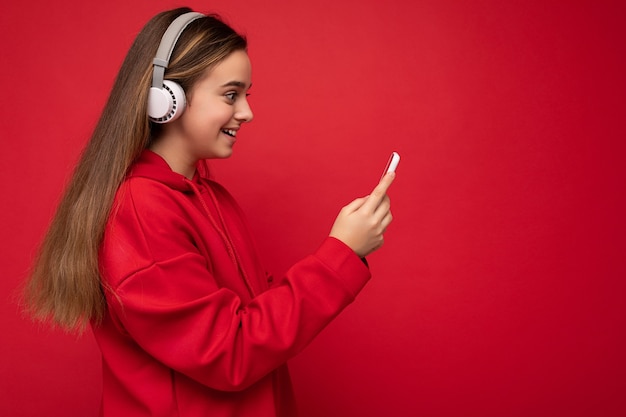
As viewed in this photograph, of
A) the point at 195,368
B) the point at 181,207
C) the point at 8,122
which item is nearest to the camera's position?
the point at 195,368

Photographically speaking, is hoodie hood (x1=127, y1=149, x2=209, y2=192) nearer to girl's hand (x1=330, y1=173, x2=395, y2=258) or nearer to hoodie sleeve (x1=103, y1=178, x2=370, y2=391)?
hoodie sleeve (x1=103, y1=178, x2=370, y2=391)

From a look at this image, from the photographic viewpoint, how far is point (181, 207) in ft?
3.37

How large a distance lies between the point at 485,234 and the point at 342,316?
22.2 inches

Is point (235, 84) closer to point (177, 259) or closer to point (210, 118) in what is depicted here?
point (210, 118)

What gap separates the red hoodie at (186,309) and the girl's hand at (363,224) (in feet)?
0.08

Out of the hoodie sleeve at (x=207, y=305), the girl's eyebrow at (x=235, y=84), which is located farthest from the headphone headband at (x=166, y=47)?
the hoodie sleeve at (x=207, y=305)

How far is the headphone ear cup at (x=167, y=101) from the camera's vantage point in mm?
1021

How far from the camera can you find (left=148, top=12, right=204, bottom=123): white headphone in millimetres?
1022

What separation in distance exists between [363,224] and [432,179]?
895 mm

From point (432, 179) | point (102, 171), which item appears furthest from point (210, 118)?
point (432, 179)

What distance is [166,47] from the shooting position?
105cm

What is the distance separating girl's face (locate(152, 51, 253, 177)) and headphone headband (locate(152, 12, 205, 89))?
0.06 metres

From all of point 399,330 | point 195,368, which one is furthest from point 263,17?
point 195,368

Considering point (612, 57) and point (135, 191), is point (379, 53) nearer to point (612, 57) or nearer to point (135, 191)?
point (612, 57)
